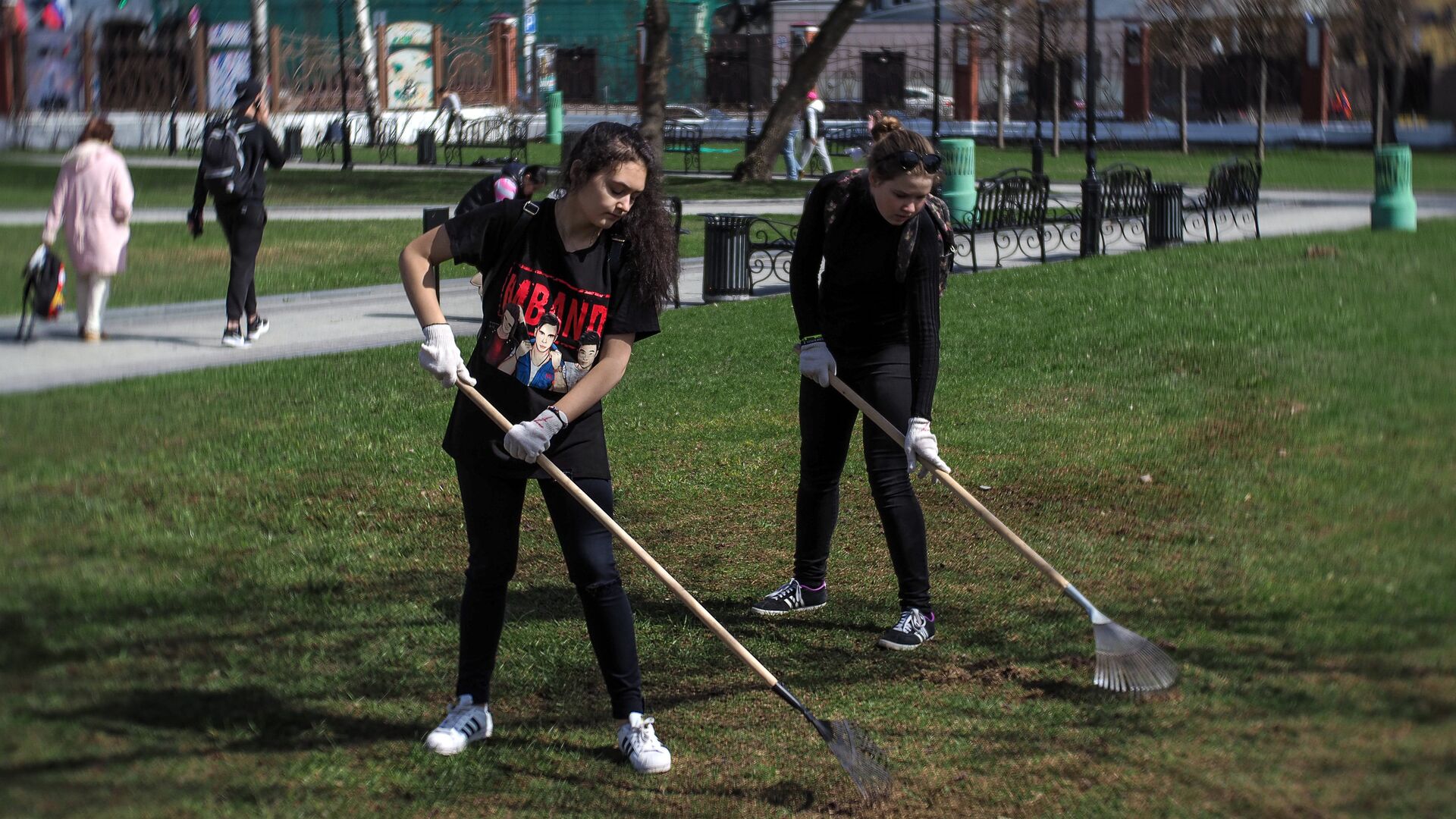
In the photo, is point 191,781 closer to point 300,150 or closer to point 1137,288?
point 300,150

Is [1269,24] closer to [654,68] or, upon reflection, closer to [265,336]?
[654,68]

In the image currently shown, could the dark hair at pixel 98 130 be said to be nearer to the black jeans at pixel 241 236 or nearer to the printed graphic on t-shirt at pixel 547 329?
the black jeans at pixel 241 236

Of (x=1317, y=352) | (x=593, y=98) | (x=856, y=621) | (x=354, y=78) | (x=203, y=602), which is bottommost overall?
(x=856, y=621)

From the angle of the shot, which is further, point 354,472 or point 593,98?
point 593,98

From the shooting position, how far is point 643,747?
396 cm

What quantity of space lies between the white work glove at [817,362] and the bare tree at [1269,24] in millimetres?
8016

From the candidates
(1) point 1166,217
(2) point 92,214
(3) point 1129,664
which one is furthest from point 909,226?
(1) point 1166,217

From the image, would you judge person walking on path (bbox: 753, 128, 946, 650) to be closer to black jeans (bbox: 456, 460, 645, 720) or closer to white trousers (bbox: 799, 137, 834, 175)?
black jeans (bbox: 456, 460, 645, 720)

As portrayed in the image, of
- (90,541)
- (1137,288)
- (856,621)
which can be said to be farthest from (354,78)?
(1137,288)

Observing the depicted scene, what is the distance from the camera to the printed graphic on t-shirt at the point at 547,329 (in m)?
3.78

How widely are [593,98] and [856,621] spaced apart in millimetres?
11721

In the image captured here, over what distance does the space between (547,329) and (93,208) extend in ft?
5.15

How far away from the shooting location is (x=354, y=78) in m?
3.05

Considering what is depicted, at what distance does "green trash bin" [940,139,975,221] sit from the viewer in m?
18.4
